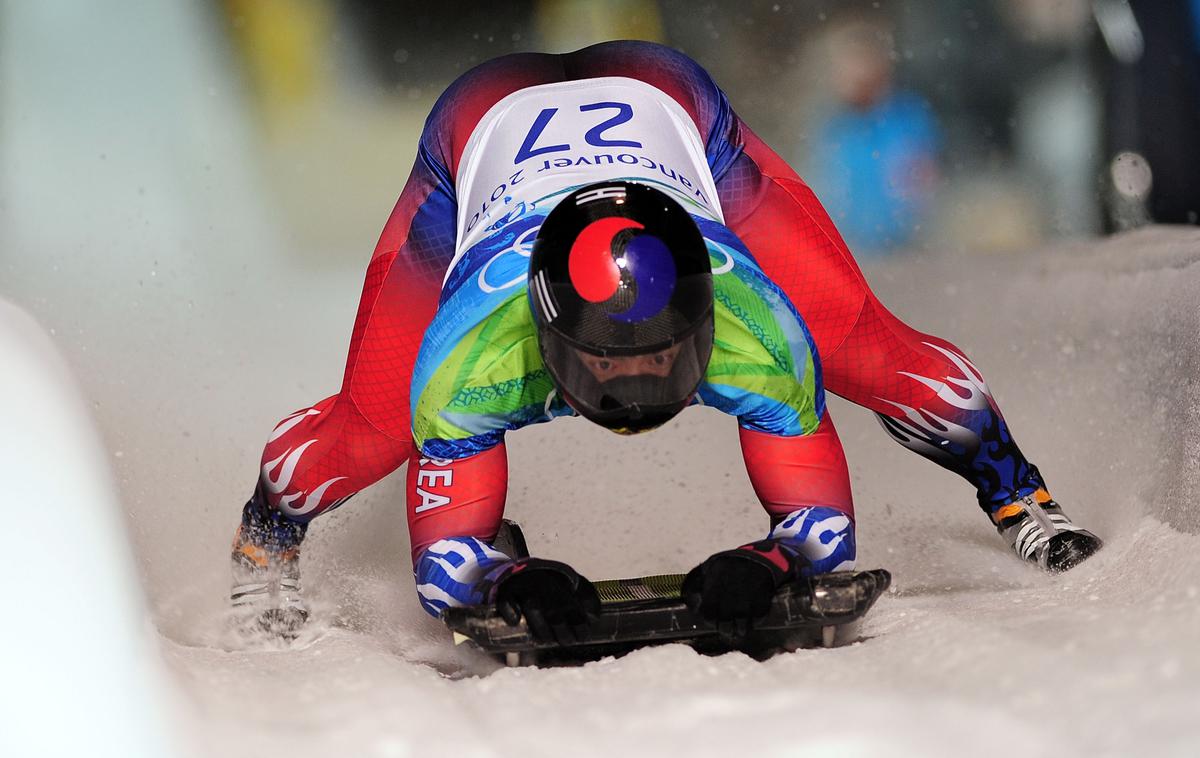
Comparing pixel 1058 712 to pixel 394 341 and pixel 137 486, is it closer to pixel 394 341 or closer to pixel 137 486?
pixel 394 341

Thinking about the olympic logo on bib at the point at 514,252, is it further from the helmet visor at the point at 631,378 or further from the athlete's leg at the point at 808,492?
the athlete's leg at the point at 808,492

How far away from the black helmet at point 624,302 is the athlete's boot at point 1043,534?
117 centimetres

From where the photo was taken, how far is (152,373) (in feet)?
16.8

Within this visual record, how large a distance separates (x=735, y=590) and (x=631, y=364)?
403 millimetres

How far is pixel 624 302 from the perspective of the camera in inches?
78.1

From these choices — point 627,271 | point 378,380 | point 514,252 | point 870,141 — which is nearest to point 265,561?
point 378,380

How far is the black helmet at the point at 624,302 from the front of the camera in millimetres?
1990

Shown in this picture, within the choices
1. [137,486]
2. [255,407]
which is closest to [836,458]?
[137,486]

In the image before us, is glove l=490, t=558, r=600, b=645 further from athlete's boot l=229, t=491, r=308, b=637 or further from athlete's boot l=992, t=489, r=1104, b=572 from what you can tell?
athlete's boot l=992, t=489, r=1104, b=572

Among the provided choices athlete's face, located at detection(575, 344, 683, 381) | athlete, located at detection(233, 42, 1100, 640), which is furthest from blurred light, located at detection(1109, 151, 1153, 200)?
athlete's face, located at detection(575, 344, 683, 381)

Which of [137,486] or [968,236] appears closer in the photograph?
[137,486]

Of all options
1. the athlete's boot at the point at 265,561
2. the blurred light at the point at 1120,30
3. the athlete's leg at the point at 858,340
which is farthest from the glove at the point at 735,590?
the blurred light at the point at 1120,30

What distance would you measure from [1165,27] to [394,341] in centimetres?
422

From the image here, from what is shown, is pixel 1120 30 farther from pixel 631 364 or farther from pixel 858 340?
pixel 631 364
